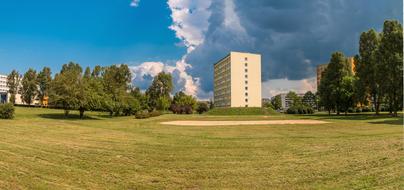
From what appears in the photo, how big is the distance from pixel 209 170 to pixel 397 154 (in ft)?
21.8

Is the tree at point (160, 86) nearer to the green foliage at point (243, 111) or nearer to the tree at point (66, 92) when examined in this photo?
the green foliage at point (243, 111)

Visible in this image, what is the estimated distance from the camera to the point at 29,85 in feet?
308

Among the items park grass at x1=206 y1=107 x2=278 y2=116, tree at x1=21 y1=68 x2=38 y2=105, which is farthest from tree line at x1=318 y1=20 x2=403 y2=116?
tree at x1=21 y1=68 x2=38 y2=105

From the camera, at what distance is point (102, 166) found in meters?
10.3

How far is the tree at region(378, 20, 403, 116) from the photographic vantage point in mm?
43594

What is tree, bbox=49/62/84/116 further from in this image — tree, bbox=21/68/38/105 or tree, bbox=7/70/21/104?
tree, bbox=7/70/21/104

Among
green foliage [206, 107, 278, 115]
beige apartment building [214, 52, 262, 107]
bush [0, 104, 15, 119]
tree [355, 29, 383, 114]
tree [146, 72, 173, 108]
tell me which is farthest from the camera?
beige apartment building [214, 52, 262, 107]

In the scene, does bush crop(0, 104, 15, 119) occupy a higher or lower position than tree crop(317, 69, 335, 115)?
lower

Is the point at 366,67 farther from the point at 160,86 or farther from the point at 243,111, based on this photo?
the point at 160,86

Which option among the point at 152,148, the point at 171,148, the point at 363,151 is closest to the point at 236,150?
the point at 171,148

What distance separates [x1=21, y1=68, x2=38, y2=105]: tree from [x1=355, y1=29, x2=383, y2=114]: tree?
3570 inches

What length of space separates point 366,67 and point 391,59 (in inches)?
399

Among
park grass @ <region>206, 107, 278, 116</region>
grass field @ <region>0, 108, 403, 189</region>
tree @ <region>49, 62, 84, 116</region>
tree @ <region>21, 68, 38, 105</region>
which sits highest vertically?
tree @ <region>21, 68, 38, 105</region>

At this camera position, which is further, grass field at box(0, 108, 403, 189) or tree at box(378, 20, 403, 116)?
tree at box(378, 20, 403, 116)
